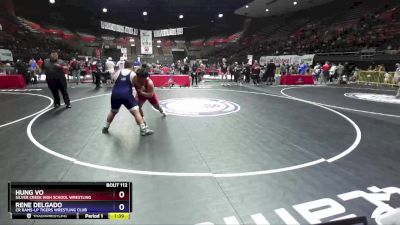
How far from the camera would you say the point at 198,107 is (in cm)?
1005

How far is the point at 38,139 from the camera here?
242 inches

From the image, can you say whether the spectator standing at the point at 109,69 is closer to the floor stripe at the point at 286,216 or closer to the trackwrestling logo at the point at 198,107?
the trackwrestling logo at the point at 198,107

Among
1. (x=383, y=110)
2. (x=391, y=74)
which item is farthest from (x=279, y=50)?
(x=383, y=110)

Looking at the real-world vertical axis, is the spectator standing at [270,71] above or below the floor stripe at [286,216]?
above

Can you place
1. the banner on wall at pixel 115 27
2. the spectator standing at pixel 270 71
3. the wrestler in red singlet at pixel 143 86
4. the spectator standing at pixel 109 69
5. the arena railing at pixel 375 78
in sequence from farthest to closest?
the banner on wall at pixel 115 27
the spectator standing at pixel 270 71
the arena railing at pixel 375 78
the spectator standing at pixel 109 69
the wrestler in red singlet at pixel 143 86

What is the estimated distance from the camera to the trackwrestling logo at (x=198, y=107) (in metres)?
9.01

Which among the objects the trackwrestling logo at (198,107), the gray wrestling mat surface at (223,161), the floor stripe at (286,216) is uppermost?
the trackwrestling logo at (198,107)

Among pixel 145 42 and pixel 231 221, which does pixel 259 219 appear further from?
pixel 145 42

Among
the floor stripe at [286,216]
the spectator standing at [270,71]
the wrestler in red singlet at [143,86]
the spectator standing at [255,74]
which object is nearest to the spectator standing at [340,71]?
the spectator standing at [270,71]

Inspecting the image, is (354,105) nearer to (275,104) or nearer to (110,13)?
(275,104)
